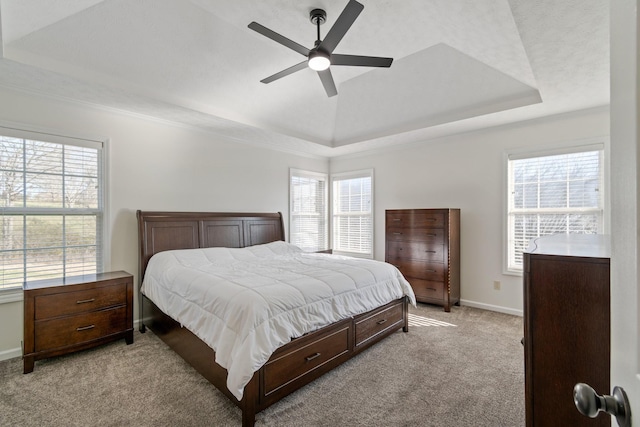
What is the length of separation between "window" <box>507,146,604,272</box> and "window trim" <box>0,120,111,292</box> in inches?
192

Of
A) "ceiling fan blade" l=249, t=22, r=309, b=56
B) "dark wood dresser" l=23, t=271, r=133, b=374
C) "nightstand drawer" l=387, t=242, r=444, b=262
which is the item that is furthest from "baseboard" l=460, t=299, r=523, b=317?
"dark wood dresser" l=23, t=271, r=133, b=374

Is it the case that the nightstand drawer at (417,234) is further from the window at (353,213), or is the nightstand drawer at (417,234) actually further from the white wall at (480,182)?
the window at (353,213)

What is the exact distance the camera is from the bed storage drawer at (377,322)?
274 centimetres

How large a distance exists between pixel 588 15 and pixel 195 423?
3559 millimetres

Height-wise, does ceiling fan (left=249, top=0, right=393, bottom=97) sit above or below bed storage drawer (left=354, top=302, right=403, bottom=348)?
above

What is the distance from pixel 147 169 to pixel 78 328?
1.85 metres

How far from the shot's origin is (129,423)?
1.93 meters

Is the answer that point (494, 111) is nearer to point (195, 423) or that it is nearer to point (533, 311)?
point (533, 311)

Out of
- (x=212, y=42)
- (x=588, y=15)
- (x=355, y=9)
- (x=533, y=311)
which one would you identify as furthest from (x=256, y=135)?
(x=533, y=311)

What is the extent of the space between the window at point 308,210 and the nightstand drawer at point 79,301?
9.15 ft

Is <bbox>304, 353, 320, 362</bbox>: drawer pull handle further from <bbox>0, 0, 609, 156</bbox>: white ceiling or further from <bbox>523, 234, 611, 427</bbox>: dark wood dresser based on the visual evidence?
<bbox>0, 0, 609, 156</bbox>: white ceiling

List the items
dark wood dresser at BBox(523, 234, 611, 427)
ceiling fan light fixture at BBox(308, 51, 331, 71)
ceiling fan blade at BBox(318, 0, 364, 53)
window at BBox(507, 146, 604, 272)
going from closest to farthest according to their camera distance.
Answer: dark wood dresser at BBox(523, 234, 611, 427) < ceiling fan blade at BBox(318, 0, 364, 53) < ceiling fan light fixture at BBox(308, 51, 331, 71) < window at BBox(507, 146, 604, 272)

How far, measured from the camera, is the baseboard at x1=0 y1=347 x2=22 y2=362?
2782 mm

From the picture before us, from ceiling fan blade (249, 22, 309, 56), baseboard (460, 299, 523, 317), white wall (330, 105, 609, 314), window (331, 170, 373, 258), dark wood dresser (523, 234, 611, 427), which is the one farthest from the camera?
window (331, 170, 373, 258)
